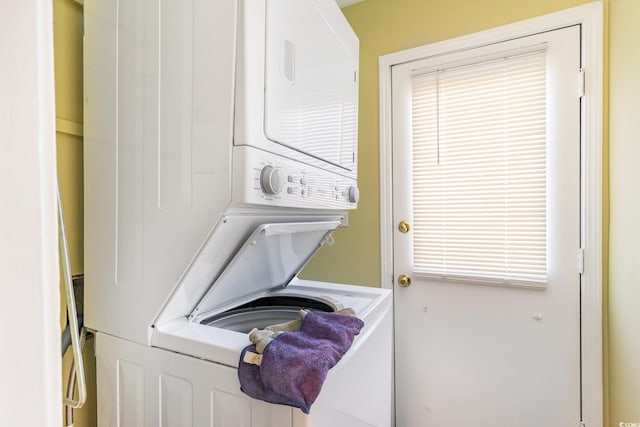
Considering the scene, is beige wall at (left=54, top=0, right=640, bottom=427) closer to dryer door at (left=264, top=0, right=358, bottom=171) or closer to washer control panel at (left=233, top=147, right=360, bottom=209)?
dryer door at (left=264, top=0, right=358, bottom=171)

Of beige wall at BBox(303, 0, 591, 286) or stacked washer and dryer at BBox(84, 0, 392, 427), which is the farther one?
beige wall at BBox(303, 0, 591, 286)

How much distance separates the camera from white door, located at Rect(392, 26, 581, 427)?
2045 millimetres

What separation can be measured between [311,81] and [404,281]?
1.71 metres

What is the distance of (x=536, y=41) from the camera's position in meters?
2.10

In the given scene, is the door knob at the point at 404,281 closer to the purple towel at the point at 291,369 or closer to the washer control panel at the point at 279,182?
the washer control panel at the point at 279,182

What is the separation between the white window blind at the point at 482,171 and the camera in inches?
83.7

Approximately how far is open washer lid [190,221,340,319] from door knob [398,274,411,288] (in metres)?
0.88

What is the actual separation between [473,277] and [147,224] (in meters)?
2.09

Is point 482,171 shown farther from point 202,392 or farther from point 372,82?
point 202,392

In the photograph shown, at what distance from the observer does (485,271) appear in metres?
2.25

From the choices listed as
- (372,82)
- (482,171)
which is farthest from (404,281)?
(372,82)
